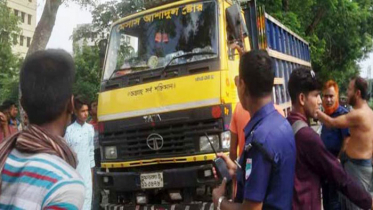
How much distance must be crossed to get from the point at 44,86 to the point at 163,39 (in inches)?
164

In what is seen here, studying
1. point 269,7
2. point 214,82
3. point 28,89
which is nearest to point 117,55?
point 214,82

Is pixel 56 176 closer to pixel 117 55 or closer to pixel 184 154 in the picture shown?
pixel 184 154

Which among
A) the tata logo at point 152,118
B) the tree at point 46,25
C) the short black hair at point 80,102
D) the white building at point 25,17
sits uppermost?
the white building at point 25,17

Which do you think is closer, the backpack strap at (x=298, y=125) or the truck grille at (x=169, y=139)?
the backpack strap at (x=298, y=125)

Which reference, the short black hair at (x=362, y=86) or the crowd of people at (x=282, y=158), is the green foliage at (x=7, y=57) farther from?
the crowd of people at (x=282, y=158)

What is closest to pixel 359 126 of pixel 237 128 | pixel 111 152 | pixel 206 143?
pixel 237 128

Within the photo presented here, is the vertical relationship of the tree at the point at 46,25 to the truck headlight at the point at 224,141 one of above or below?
above

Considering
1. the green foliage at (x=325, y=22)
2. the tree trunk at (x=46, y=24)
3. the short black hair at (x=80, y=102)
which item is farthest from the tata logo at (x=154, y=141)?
the tree trunk at (x=46, y=24)

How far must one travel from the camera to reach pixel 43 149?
5.03 feet

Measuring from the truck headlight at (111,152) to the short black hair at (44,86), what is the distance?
4.00 meters

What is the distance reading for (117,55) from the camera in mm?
6098

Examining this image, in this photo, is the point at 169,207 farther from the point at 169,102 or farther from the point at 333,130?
the point at 333,130

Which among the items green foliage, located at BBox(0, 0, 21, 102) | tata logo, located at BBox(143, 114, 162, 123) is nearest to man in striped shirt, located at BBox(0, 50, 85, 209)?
tata logo, located at BBox(143, 114, 162, 123)

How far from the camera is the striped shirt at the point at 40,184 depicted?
4.80 ft
